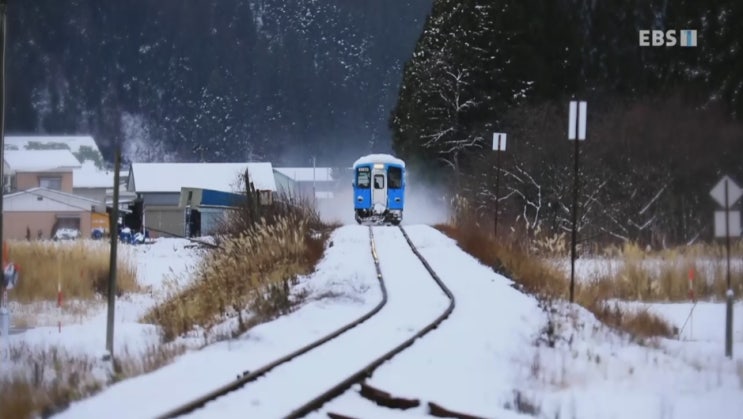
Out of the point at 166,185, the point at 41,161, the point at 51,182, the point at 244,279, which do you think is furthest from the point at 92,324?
the point at 166,185

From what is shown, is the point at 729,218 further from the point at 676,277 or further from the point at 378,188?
the point at 378,188

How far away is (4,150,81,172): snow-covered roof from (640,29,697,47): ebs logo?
1527 cm

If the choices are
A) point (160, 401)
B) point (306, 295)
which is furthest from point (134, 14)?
point (160, 401)

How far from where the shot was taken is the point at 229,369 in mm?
7895

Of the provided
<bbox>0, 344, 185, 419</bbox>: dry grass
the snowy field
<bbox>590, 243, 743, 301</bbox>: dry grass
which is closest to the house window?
the snowy field

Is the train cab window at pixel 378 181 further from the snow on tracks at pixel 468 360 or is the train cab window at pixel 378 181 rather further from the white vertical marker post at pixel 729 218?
the white vertical marker post at pixel 729 218

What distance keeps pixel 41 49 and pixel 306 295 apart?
6.66m

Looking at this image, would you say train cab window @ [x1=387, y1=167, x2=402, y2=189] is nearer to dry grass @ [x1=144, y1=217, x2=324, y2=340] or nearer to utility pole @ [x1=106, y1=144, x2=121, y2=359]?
dry grass @ [x1=144, y1=217, x2=324, y2=340]

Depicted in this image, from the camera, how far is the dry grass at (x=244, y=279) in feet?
40.7

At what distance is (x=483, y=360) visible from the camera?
8570mm

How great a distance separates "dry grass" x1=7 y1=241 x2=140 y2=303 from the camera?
1664 cm

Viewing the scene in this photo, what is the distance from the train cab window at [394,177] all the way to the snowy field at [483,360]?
16.6m

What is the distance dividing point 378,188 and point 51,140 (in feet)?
46.1

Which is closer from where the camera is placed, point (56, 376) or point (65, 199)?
point (56, 376)
